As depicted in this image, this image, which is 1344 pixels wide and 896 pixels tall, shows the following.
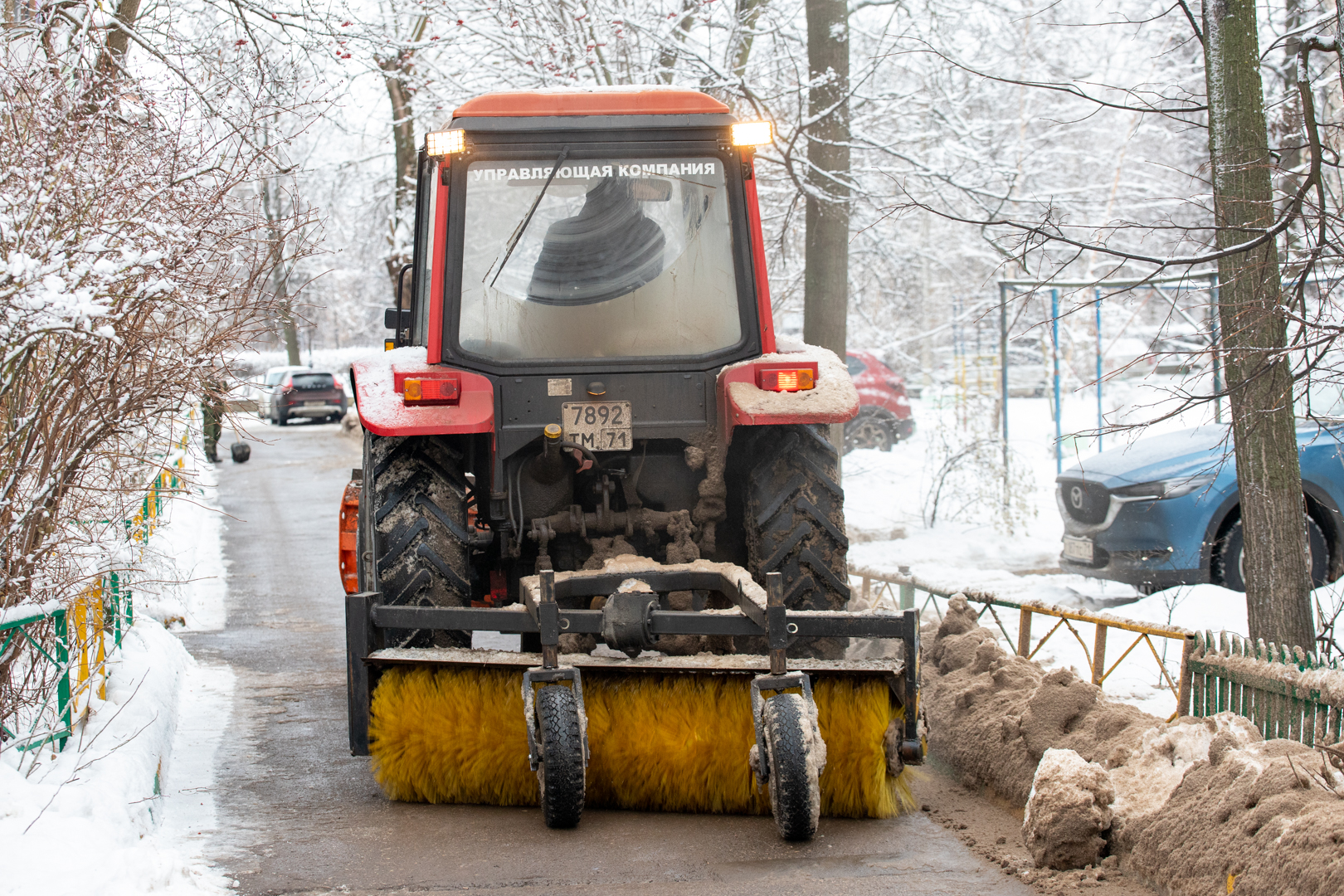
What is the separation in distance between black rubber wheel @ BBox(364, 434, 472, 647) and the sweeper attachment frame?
8.7 inches

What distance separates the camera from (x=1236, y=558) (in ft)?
27.3

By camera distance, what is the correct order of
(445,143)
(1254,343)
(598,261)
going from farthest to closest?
1. (1254,343)
2. (598,261)
3. (445,143)

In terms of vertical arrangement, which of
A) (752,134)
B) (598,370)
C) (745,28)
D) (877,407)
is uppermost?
(745,28)

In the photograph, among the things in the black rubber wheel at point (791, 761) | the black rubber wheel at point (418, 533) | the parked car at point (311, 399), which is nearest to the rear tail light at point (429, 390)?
the black rubber wheel at point (418, 533)

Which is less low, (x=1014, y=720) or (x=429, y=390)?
(x=429, y=390)

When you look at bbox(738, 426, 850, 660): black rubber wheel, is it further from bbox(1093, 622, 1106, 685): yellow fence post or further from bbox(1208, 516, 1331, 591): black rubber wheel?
bbox(1208, 516, 1331, 591): black rubber wheel

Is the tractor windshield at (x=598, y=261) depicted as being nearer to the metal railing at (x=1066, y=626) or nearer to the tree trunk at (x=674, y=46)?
the metal railing at (x=1066, y=626)

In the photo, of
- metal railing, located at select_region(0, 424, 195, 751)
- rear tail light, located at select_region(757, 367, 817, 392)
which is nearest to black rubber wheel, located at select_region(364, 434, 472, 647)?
metal railing, located at select_region(0, 424, 195, 751)

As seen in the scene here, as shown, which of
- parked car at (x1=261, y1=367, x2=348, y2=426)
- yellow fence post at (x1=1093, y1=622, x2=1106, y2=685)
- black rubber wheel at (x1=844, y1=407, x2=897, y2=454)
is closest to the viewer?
yellow fence post at (x1=1093, y1=622, x2=1106, y2=685)

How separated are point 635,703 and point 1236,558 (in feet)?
17.2

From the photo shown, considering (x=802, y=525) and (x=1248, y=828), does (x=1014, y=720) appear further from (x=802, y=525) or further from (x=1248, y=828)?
(x=1248, y=828)

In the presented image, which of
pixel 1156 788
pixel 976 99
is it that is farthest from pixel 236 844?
pixel 976 99

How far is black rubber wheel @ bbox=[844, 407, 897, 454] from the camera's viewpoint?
20188 millimetres

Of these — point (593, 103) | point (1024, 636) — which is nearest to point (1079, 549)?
point (1024, 636)
